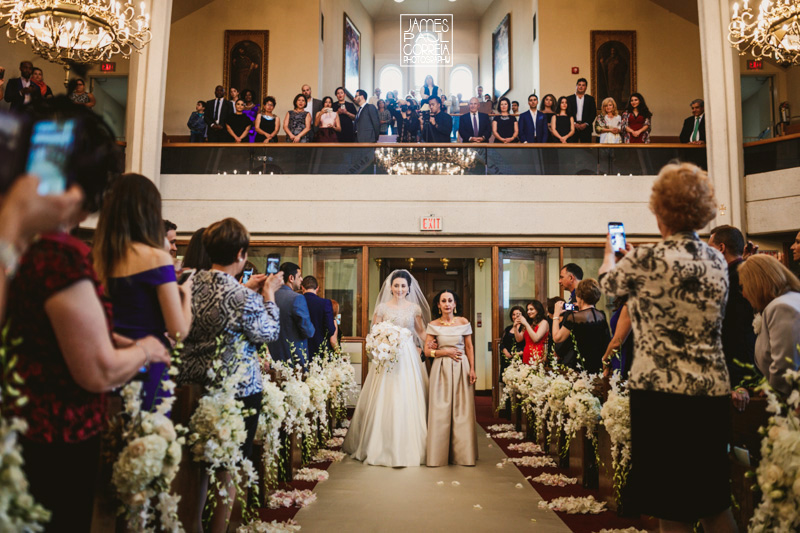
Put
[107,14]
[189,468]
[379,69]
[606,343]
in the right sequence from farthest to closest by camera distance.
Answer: [379,69]
[107,14]
[606,343]
[189,468]

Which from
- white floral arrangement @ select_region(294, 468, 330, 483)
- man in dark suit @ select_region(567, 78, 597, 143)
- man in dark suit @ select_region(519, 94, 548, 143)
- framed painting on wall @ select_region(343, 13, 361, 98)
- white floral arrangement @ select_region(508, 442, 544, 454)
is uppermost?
framed painting on wall @ select_region(343, 13, 361, 98)

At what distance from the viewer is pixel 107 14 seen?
20.9ft

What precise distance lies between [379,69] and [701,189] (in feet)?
52.9

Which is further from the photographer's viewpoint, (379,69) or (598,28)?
(379,69)

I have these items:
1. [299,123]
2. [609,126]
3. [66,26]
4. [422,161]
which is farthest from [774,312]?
[299,123]

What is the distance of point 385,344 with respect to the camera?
5961 mm

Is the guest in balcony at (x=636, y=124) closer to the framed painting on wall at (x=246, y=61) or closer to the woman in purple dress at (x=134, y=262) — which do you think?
the framed painting on wall at (x=246, y=61)

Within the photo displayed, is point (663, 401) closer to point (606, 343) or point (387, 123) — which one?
point (606, 343)

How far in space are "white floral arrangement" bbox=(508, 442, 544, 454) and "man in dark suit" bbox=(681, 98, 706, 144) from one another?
583 cm

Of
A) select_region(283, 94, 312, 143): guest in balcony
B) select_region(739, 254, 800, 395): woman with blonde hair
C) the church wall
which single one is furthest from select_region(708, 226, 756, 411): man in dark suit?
the church wall

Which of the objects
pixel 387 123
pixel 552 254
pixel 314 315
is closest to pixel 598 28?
pixel 387 123

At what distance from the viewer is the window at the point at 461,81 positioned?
1758 centimetres

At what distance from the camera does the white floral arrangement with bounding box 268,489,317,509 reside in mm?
4267

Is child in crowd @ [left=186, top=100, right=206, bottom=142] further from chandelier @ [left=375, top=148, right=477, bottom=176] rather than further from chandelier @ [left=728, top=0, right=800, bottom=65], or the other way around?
chandelier @ [left=728, top=0, right=800, bottom=65]
